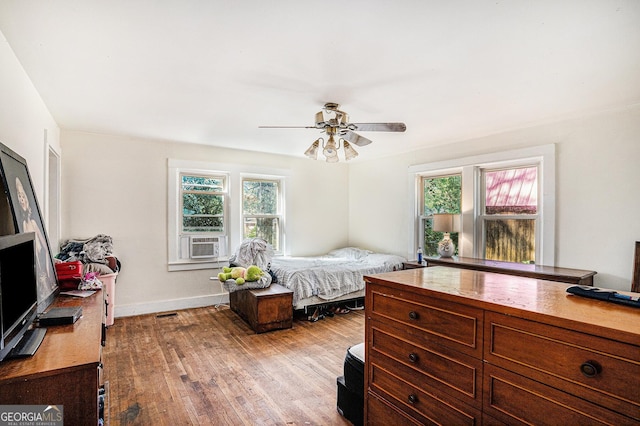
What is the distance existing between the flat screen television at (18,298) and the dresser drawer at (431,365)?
154 cm

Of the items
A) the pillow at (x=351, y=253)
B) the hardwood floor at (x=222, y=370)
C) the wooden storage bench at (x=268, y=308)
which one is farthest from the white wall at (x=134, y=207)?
the pillow at (x=351, y=253)

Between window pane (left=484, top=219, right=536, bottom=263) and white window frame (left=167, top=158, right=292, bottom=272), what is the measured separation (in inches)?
126

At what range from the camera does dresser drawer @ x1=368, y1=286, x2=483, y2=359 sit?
137 centimetres

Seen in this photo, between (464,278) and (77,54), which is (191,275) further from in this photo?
(464,278)

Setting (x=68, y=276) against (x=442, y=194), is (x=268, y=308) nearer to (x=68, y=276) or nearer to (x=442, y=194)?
(x=68, y=276)

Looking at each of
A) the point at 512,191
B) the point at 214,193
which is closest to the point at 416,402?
the point at 512,191

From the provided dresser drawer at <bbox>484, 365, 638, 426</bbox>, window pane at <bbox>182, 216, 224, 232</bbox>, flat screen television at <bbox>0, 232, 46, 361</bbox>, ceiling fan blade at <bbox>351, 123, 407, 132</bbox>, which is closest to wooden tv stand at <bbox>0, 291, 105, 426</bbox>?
flat screen television at <bbox>0, 232, 46, 361</bbox>

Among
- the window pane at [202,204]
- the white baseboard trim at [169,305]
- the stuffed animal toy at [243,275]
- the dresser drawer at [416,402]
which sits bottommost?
the white baseboard trim at [169,305]

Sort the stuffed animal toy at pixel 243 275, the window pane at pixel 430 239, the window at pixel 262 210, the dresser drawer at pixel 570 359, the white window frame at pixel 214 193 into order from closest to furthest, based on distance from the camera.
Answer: the dresser drawer at pixel 570 359 < the stuffed animal toy at pixel 243 275 < the white window frame at pixel 214 193 < the window pane at pixel 430 239 < the window at pixel 262 210

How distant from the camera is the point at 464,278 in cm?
182

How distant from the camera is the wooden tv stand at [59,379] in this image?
43.6 inches

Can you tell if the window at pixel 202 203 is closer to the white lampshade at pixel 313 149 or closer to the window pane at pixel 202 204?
the window pane at pixel 202 204

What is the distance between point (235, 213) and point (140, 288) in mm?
1693

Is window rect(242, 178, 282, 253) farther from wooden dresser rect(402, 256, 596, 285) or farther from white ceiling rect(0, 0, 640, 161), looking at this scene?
wooden dresser rect(402, 256, 596, 285)
